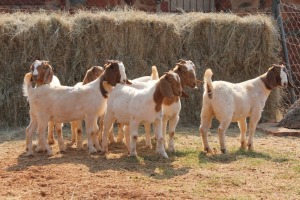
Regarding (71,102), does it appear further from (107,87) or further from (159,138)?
(159,138)

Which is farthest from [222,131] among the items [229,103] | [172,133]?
[172,133]

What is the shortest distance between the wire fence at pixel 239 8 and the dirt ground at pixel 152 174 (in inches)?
215

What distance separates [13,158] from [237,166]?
3727 mm

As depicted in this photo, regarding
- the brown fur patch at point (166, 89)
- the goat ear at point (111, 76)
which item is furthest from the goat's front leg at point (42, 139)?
the brown fur patch at point (166, 89)

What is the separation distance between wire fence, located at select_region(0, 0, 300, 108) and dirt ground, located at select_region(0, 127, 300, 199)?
18.0 ft

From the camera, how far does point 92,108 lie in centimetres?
997

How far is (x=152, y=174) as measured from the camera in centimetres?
842

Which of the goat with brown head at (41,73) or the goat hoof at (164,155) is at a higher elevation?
the goat with brown head at (41,73)

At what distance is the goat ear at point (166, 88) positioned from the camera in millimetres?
9320

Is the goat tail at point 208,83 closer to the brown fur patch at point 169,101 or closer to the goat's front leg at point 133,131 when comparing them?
the brown fur patch at point 169,101

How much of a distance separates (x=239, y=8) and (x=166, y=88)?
948cm

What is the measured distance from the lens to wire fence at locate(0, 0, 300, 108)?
1600cm

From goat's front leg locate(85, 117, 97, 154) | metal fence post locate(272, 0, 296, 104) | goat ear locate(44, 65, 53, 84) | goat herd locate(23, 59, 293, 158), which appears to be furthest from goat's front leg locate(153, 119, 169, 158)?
metal fence post locate(272, 0, 296, 104)

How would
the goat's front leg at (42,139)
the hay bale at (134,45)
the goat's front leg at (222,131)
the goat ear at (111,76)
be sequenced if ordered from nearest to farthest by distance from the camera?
the goat's front leg at (42,139), the goat ear at (111,76), the goat's front leg at (222,131), the hay bale at (134,45)
